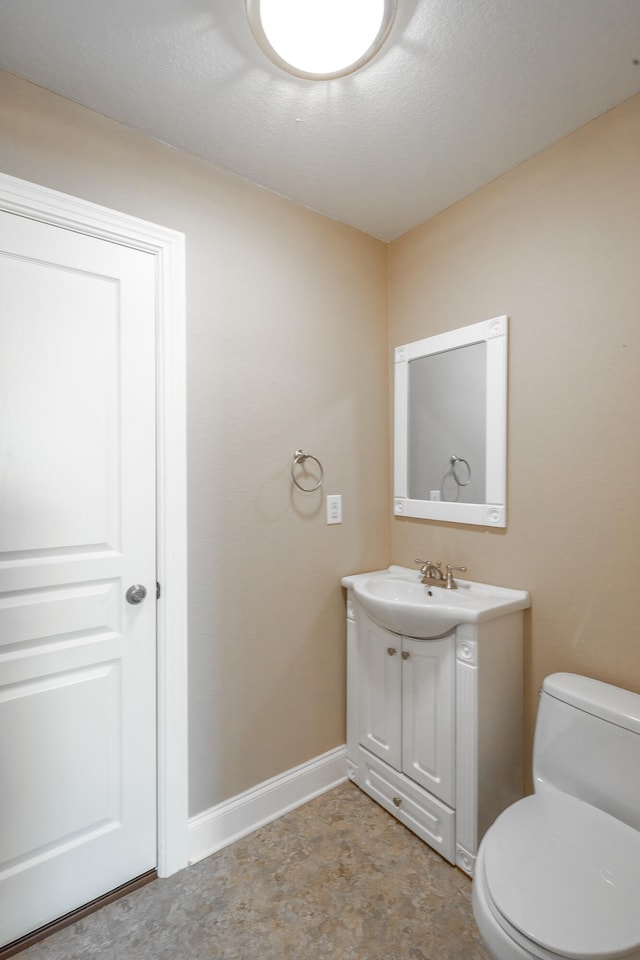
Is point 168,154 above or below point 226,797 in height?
above

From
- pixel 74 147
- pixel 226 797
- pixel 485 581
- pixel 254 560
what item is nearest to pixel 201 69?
pixel 74 147

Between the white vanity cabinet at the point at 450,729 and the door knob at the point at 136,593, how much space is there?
927 mm

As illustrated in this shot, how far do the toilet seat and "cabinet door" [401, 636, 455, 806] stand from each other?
1.12 ft

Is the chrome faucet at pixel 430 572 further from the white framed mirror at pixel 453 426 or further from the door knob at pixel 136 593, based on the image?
the door knob at pixel 136 593

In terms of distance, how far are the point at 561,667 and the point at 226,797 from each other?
1.30 metres

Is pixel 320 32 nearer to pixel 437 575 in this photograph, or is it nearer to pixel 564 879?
pixel 437 575

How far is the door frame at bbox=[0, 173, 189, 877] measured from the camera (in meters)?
1.52

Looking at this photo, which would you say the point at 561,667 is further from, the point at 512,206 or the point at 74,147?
the point at 74,147

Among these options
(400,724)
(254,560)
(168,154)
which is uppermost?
(168,154)

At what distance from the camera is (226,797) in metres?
1.68

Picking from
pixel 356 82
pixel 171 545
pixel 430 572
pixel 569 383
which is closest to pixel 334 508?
pixel 430 572

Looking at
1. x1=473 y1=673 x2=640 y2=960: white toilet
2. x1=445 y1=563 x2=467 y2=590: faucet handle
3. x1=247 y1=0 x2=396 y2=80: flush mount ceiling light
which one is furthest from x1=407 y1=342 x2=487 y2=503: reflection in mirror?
x1=247 y1=0 x2=396 y2=80: flush mount ceiling light

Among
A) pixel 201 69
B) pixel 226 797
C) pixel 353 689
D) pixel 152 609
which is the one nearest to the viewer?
pixel 201 69

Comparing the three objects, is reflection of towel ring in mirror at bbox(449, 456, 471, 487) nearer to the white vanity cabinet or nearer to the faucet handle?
the faucet handle
